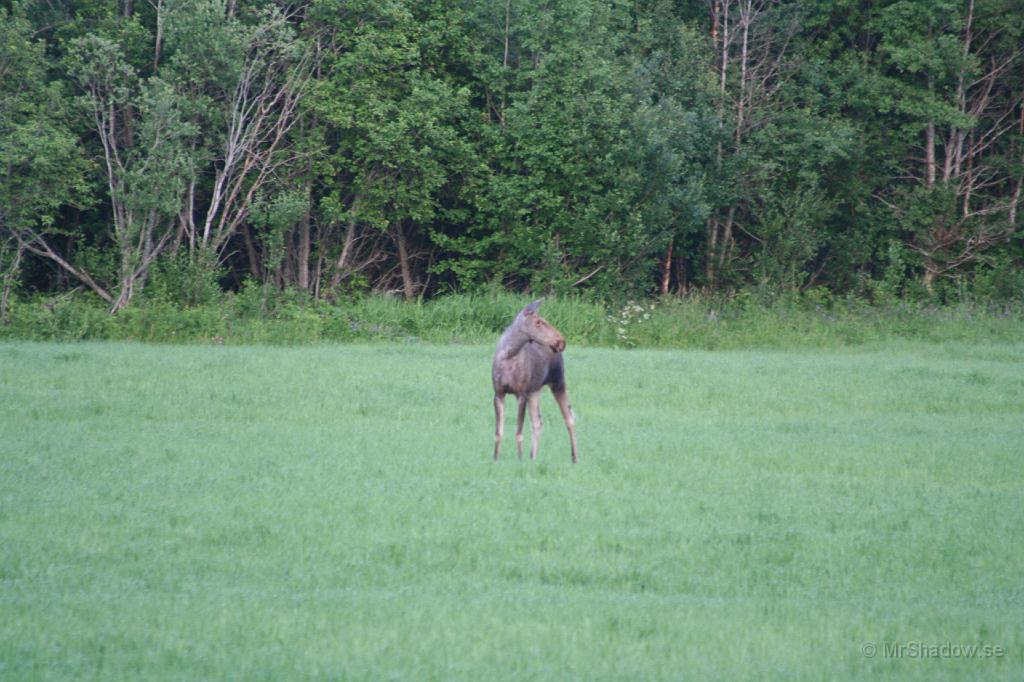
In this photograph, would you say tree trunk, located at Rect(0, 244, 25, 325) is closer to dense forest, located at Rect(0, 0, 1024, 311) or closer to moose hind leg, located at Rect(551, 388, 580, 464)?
dense forest, located at Rect(0, 0, 1024, 311)

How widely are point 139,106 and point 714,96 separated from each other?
16818 mm

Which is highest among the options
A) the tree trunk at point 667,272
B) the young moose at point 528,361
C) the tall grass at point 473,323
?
the young moose at point 528,361

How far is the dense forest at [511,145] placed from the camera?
95.9 ft

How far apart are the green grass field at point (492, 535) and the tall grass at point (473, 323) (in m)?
8.93

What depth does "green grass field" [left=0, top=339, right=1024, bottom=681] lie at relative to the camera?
20.4 ft

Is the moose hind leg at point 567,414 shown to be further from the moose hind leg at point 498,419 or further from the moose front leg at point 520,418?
the moose hind leg at point 498,419

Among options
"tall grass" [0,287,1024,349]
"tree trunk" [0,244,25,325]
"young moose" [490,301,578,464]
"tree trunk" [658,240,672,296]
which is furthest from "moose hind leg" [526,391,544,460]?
"tree trunk" [658,240,672,296]

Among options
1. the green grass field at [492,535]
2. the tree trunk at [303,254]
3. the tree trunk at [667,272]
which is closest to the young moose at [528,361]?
the green grass field at [492,535]

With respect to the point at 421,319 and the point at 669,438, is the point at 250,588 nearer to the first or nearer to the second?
the point at 669,438

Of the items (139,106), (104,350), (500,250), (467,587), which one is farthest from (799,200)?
(467,587)

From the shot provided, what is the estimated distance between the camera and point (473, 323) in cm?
2816

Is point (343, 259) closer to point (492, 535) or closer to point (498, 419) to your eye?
point (498, 419)

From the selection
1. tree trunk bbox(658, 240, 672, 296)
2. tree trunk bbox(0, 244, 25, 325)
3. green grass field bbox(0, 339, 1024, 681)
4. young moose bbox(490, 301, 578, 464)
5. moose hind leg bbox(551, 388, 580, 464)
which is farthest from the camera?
tree trunk bbox(658, 240, 672, 296)

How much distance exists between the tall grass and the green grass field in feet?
29.3
